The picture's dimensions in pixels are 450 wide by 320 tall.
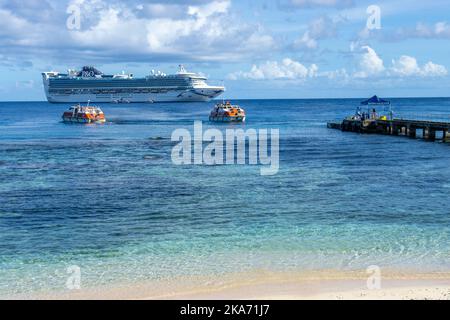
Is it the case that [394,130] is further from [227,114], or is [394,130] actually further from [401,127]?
[227,114]

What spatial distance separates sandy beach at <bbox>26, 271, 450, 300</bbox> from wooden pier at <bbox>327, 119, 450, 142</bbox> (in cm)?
4065

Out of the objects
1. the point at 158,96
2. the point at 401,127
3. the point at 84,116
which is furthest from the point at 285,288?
the point at 158,96

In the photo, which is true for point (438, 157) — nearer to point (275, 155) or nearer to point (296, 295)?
point (275, 155)

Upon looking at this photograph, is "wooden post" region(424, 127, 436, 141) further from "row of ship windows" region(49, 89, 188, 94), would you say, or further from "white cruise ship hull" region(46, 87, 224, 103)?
"row of ship windows" region(49, 89, 188, 94)

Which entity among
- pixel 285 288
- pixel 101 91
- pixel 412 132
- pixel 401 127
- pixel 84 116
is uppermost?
pixel 101 91

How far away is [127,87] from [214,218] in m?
176

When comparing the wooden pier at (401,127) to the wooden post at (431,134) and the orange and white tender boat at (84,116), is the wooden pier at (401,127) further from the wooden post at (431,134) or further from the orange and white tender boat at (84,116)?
the orange and white tender boat at (84,116)

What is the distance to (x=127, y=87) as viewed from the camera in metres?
194

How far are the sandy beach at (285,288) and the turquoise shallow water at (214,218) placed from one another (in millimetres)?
677

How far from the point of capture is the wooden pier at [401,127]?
55144mm

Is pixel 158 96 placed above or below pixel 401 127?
above

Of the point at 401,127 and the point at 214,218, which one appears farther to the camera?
the point at 401,127

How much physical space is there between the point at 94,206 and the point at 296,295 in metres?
13.6

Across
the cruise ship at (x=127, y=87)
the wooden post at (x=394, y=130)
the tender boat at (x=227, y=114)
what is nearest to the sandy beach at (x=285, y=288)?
the wooden post at (x=394, y=130)
